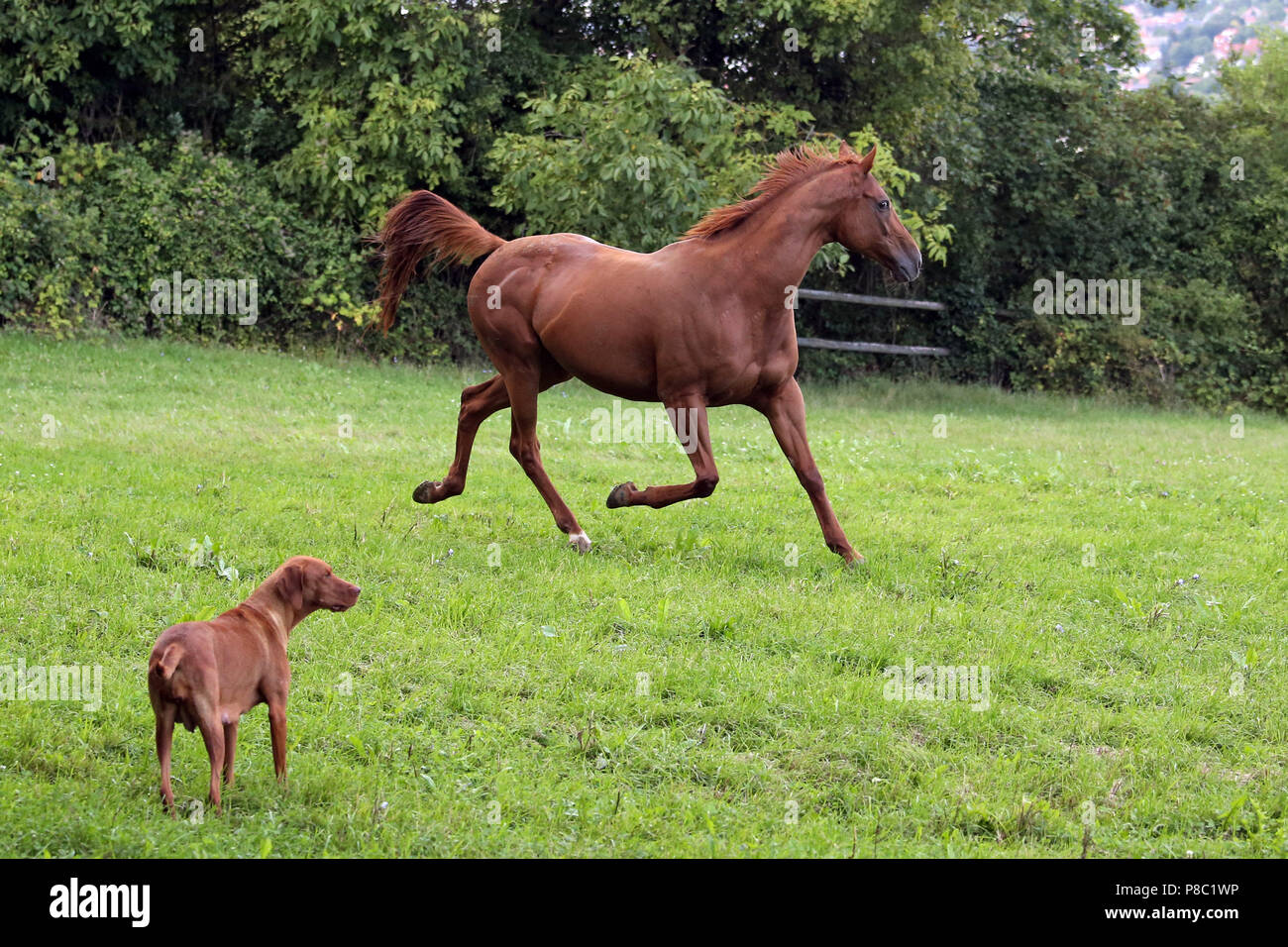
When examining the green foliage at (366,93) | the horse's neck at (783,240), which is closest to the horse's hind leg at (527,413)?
the horse's neck at (783,240)

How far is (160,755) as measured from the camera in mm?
3828

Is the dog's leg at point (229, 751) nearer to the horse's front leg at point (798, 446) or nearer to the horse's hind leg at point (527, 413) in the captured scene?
Answer: the horse's hind leg at point (527, 413)

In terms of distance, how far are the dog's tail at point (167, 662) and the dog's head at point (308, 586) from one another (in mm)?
654

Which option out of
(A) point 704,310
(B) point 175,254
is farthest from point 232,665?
(B) point 175,254

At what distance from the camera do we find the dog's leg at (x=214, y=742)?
3.70 metres

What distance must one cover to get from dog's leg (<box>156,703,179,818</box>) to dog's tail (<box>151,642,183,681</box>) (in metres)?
0.12

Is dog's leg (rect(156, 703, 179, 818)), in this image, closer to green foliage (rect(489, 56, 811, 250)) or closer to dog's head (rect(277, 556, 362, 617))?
dog's head (rect(277, 556, 362, 617))

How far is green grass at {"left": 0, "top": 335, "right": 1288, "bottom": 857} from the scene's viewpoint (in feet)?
13.7

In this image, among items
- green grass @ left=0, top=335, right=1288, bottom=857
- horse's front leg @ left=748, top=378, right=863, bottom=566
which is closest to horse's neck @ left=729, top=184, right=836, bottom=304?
horse's front leg @ left=748, top=378, right=863, bottom=566

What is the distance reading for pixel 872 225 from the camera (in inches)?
296

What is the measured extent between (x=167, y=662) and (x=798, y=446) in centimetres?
476

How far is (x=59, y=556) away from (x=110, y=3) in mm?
13344
